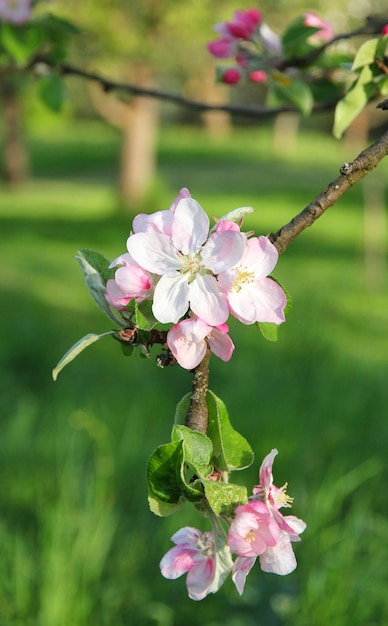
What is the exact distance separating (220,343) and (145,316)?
72 mm

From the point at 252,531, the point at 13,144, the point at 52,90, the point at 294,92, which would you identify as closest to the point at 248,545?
the point at 252,531

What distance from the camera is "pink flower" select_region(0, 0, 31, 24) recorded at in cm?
217

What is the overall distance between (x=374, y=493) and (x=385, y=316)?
15.0ft

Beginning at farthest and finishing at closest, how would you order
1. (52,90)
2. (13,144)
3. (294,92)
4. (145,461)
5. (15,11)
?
(13,144)
(145,461)
(52,90)
(15,11)
(294,92)

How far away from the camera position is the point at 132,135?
13422 mm

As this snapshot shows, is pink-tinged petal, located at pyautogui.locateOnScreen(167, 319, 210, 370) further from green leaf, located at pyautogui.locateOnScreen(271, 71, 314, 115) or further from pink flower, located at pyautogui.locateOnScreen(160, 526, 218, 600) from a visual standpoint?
green leaf, located at pyautogui.locateOnScreen(271, 71, 314, 115)

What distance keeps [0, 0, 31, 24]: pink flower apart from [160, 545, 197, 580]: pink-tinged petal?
163 cm

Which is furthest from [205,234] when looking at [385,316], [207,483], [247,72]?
[385,316]

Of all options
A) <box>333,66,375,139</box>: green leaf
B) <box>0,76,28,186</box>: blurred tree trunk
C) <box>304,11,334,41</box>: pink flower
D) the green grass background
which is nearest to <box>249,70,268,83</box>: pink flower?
<box>304,11,334,41</box>: pink flower

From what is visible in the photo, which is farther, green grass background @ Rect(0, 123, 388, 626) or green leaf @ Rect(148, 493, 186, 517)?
green grass background @ Rect(0, 123, 388, 626)

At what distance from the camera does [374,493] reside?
11.2 feet

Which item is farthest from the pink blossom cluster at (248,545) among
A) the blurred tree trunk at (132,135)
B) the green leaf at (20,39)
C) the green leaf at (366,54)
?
the blurred tree trunk at (132,135)

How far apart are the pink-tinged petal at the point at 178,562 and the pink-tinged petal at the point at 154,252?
28 centimetres

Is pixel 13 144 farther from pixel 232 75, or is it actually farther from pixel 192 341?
pixel 192 341
